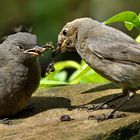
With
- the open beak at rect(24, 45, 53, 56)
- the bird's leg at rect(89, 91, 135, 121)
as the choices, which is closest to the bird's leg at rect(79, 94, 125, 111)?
the bird's leg at rect(89, 91, 135, 121)

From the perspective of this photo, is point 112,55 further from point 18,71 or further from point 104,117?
point 18,71

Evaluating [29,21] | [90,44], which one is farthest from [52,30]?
[90,44]

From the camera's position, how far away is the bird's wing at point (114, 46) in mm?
5312

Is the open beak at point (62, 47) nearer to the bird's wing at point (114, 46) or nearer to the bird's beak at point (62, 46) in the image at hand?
the bird's beak at point (62, 46)

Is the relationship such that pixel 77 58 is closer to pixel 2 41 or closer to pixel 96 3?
pixel 96 3

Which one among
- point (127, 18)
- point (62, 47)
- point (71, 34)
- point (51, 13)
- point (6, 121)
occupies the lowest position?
point (51, 13)

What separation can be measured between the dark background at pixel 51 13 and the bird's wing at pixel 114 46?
15.3ft

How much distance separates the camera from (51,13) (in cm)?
1049

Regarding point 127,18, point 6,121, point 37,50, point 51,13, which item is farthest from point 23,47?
point 51,13

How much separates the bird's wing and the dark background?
15.3ft

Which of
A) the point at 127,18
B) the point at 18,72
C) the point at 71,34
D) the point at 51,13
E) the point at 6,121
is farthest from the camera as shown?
the point at 51,13

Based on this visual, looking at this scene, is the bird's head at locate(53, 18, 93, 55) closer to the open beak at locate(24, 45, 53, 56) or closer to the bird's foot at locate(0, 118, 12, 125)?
the open beak at locate(24, 45, 53, 56)

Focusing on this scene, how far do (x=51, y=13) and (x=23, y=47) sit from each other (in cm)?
496

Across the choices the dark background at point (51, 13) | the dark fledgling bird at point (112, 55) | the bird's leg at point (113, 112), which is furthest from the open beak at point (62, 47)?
the dark background at point (51, 13)
